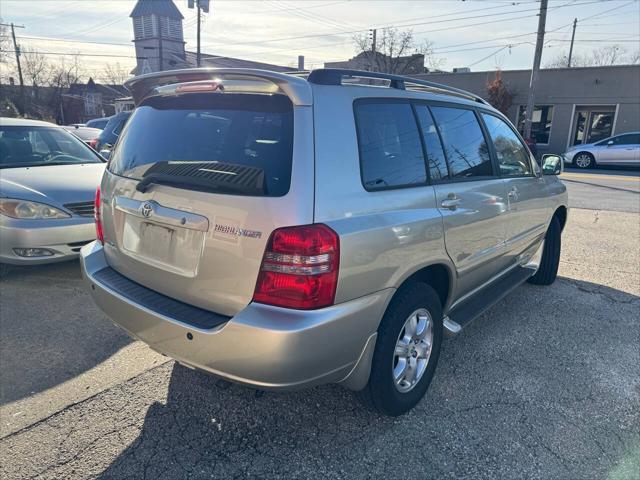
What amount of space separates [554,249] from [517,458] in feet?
9.81

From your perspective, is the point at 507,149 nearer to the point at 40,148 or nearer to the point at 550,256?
the point at 550,256

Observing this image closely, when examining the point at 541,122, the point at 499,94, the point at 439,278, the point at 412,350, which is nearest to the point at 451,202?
the point at 439,278

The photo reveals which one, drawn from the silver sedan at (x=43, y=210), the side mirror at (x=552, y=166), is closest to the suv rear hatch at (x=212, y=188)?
the silver sedan at (x=43, y=210)

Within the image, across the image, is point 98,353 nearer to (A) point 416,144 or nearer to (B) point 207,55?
(A) point 416,144

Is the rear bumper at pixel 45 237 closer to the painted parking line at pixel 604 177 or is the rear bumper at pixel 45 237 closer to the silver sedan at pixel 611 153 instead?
the painted parking line at pixel 604 177

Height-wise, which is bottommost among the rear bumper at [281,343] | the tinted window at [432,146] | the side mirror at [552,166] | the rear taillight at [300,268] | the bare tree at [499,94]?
the rear bumper at [281,343]

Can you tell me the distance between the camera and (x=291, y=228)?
191 centimetres

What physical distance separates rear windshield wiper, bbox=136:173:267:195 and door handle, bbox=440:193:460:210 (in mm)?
1218

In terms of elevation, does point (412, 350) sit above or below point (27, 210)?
below

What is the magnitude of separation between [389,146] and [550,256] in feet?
10.3

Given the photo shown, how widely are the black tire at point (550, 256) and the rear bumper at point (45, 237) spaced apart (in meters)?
4.66

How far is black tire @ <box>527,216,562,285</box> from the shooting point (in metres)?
4.72

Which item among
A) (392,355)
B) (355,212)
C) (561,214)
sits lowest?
(392,355)

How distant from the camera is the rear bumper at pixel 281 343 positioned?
1922 millimetres
